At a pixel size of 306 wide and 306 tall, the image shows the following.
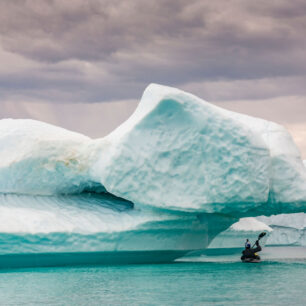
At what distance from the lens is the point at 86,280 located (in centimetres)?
1491

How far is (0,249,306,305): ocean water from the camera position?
11.9m

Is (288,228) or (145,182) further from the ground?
(145,182)

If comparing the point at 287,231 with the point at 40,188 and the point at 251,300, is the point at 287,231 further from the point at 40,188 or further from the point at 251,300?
the point at 251,300

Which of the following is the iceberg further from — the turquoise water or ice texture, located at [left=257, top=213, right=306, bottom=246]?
ice texture, located at [left=257, top=213, right=306, bottom=246]

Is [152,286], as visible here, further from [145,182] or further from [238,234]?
[238,234]

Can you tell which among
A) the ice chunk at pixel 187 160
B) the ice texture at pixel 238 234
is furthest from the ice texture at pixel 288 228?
the ice chunk at pixel 187 160

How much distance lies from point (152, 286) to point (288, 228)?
28058mm

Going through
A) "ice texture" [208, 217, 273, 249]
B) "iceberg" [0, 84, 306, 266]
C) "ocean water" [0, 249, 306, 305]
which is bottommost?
"ocean water" [0, 249, 306, 305]

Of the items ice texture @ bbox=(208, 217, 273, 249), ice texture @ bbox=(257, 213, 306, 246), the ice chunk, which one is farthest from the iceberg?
ice texture @ bbox=(257, 213, 306, 246)

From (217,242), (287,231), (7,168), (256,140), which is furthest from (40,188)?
(287,231)

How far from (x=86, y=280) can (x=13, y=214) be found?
118 inches

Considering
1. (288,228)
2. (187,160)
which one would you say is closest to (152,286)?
(187,160)

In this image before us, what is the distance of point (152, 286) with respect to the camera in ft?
44.6

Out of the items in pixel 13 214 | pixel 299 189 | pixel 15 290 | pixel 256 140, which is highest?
pixel 256 140
